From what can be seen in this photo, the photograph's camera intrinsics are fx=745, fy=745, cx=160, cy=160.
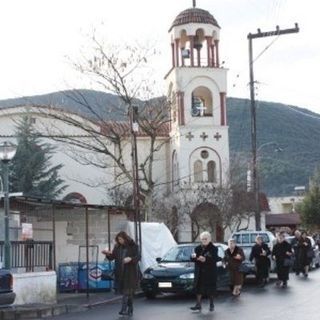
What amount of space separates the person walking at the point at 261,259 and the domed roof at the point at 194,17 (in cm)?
3270

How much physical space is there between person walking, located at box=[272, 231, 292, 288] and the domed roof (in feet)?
105

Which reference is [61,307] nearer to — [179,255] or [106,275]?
[106,275]

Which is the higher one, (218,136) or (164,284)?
(218,136)

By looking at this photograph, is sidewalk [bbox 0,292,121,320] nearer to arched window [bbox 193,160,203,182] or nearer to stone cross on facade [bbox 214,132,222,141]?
arched window [bbox 193,160,203,182]

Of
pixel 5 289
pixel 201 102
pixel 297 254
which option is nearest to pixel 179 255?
pixel 5 289

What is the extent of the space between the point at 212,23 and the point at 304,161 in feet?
160

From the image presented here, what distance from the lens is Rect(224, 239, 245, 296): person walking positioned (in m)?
20.2

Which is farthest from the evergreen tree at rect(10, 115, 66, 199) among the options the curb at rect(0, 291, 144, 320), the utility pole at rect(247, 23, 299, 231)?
the curb at rect(0, 291, 144, 320)

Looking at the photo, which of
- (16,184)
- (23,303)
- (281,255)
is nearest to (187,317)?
(23,303)

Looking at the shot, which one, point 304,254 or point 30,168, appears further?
point 30,168

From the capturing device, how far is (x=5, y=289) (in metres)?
13.9

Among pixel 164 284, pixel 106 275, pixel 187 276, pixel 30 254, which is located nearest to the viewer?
pixel 187 276

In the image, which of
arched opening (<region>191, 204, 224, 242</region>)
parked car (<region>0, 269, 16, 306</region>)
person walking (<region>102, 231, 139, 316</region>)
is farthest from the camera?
arched opening (<region>191, 204, 224, 242</region>)

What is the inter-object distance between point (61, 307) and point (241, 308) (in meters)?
4.13
